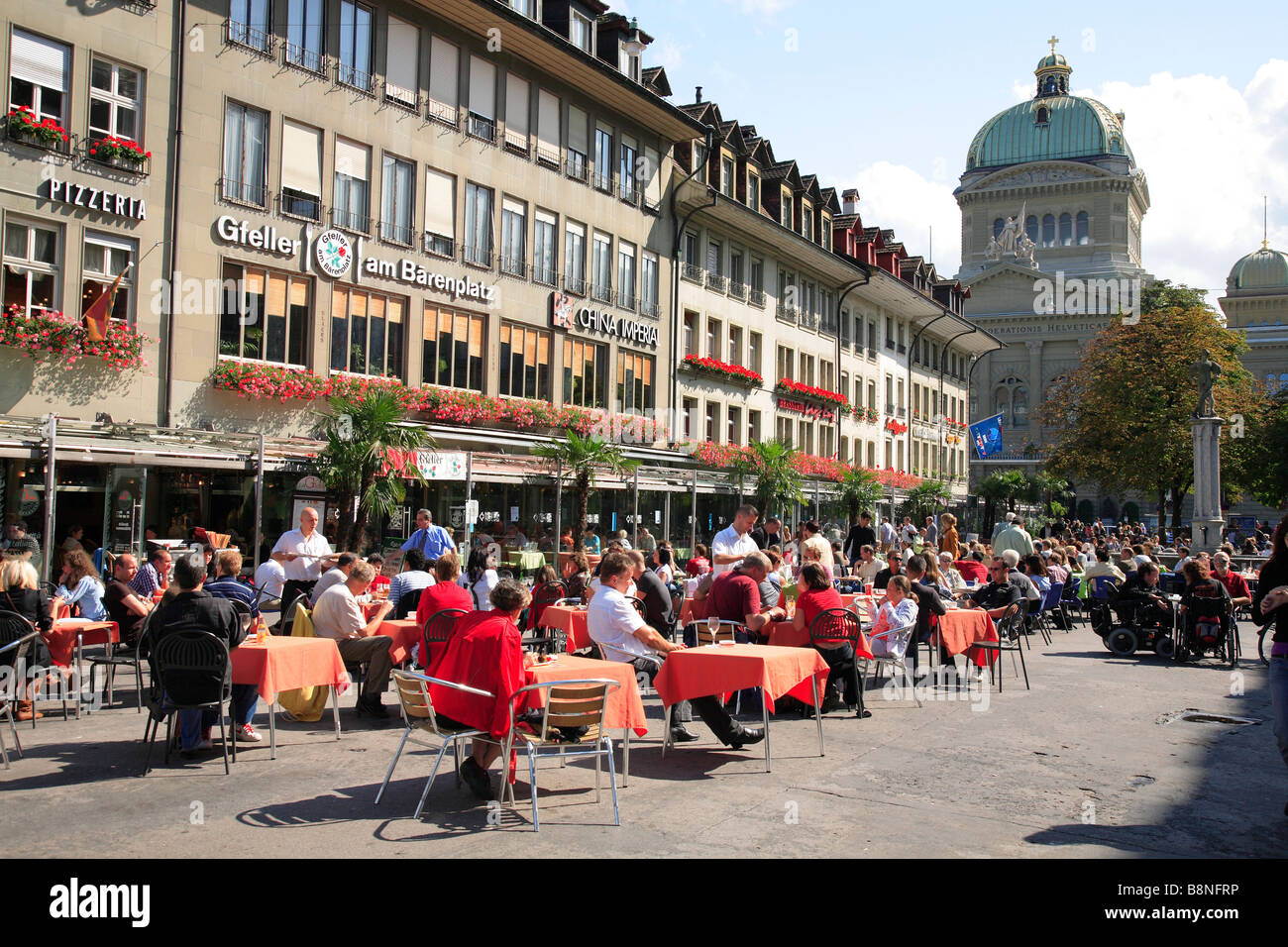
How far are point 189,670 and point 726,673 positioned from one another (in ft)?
12.4

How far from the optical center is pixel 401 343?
23.1m

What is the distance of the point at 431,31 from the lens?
23.7 meters

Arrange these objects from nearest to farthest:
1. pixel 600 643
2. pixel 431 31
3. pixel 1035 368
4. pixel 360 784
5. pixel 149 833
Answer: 1. pixel 149 833
2. pixel 360 784
3. pixel 600 643
4. pixel 431 31
5. pixel 1035 368

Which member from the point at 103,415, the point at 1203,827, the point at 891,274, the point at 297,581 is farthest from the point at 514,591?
the point at 891,274

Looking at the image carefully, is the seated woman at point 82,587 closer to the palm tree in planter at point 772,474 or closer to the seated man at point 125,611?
the seated man at point 125,611

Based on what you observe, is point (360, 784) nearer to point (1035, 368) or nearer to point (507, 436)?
point (507, 436)

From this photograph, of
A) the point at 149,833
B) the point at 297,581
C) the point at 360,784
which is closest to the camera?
the point at 149,833

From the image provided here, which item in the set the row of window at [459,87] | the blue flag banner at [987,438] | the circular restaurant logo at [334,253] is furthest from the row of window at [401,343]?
the blue flag banner at [987,438]

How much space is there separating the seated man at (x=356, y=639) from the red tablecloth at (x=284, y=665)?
1020 mm

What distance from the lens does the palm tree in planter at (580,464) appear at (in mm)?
22172

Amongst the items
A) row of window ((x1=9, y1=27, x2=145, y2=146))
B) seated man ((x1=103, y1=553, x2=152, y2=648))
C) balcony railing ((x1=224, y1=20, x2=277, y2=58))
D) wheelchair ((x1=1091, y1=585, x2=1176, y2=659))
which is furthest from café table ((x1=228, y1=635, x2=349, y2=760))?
balcony railing ((x1=224, y1=20, x2=277, y2=58))

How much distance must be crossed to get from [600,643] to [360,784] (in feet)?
6.94

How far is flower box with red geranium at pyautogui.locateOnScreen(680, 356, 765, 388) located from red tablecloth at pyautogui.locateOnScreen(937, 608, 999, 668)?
20.5m

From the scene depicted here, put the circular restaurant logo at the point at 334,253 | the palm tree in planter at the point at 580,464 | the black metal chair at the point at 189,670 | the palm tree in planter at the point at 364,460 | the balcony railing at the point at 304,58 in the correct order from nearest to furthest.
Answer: the black metal chair at the point at 189,670, the palm tree in planter at the point at 364,460, the balcony railing at the point at 304,58, the circular restaurant logo at the point at 334,253, the palm tree in planter at the point at 580,464
